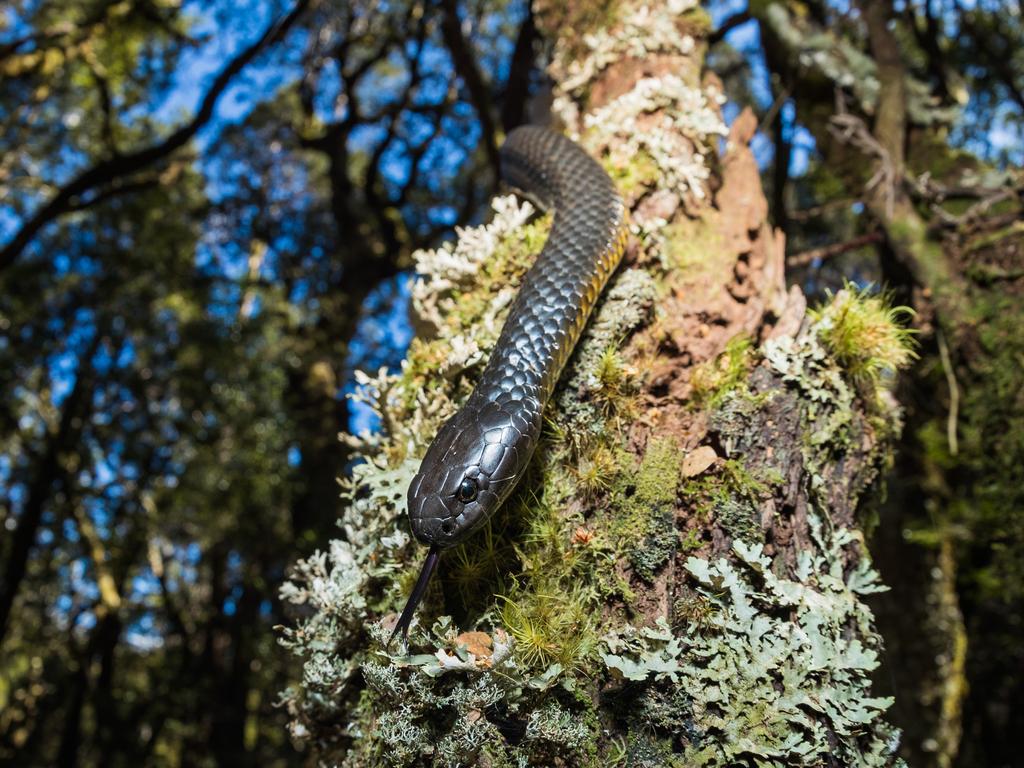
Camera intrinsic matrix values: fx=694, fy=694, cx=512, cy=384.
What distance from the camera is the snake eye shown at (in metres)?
2.01

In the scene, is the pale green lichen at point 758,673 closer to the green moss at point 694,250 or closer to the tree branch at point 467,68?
the green moss at point 694,250

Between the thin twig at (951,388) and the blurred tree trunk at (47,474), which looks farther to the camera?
the blurred tree trunk at (47,474)

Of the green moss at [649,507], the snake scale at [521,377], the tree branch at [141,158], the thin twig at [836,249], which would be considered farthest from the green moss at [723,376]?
the tree branch at [141,158]

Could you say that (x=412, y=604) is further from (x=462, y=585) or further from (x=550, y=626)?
(x=550, y=626)

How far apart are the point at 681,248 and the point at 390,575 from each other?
1.87 metres

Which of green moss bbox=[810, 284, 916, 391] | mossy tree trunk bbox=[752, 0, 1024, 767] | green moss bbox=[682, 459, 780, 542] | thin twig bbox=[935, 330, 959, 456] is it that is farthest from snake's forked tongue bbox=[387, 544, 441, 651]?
thin twig bbox=[935, 330, 959, 456]

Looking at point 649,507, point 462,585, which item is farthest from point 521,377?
point 462,585

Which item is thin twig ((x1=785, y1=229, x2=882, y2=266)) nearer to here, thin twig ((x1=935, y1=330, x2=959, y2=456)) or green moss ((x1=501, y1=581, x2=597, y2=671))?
thin twig ((x1=935, y1=330, x2=959, y2=456))

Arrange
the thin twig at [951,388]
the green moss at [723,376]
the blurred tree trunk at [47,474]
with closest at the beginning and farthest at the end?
the green moss at [723,376]
the thin twig at [951,388]
the blurred tree trunk at [47,474]

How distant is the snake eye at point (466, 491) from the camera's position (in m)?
2.01

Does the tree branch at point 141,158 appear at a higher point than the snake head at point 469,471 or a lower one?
higher

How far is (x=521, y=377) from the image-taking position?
2.24m

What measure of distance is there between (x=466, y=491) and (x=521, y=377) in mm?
430

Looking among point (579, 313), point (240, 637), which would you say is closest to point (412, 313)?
point (579, 313)
